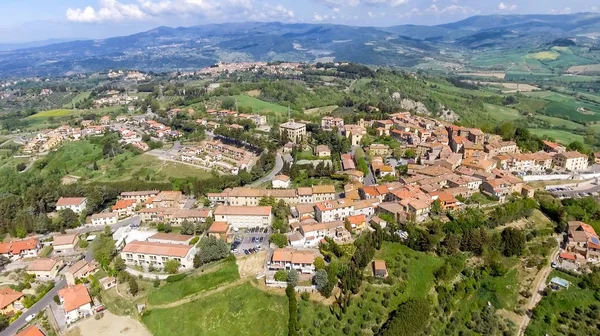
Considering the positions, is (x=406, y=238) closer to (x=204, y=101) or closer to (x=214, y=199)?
(x=214, y=199)

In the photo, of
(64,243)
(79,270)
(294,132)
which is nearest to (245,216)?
(79,270)

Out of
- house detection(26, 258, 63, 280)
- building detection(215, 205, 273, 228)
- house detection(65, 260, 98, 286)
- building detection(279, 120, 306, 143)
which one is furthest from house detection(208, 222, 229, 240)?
building detection(279, 120, 306, 143)

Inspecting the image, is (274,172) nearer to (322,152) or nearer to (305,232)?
(322,152)

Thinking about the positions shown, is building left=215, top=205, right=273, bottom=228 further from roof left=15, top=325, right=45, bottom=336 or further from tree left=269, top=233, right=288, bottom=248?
roof left=15, top=325, right=45, bottom=336

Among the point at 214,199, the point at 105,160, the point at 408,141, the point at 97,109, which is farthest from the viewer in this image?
the point at 97,109

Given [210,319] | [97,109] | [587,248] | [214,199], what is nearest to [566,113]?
[587,248]

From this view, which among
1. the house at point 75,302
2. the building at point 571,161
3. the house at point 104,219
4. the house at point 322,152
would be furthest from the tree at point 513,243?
the house at point 104,219

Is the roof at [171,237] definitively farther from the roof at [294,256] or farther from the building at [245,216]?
the roof at [294,256]
